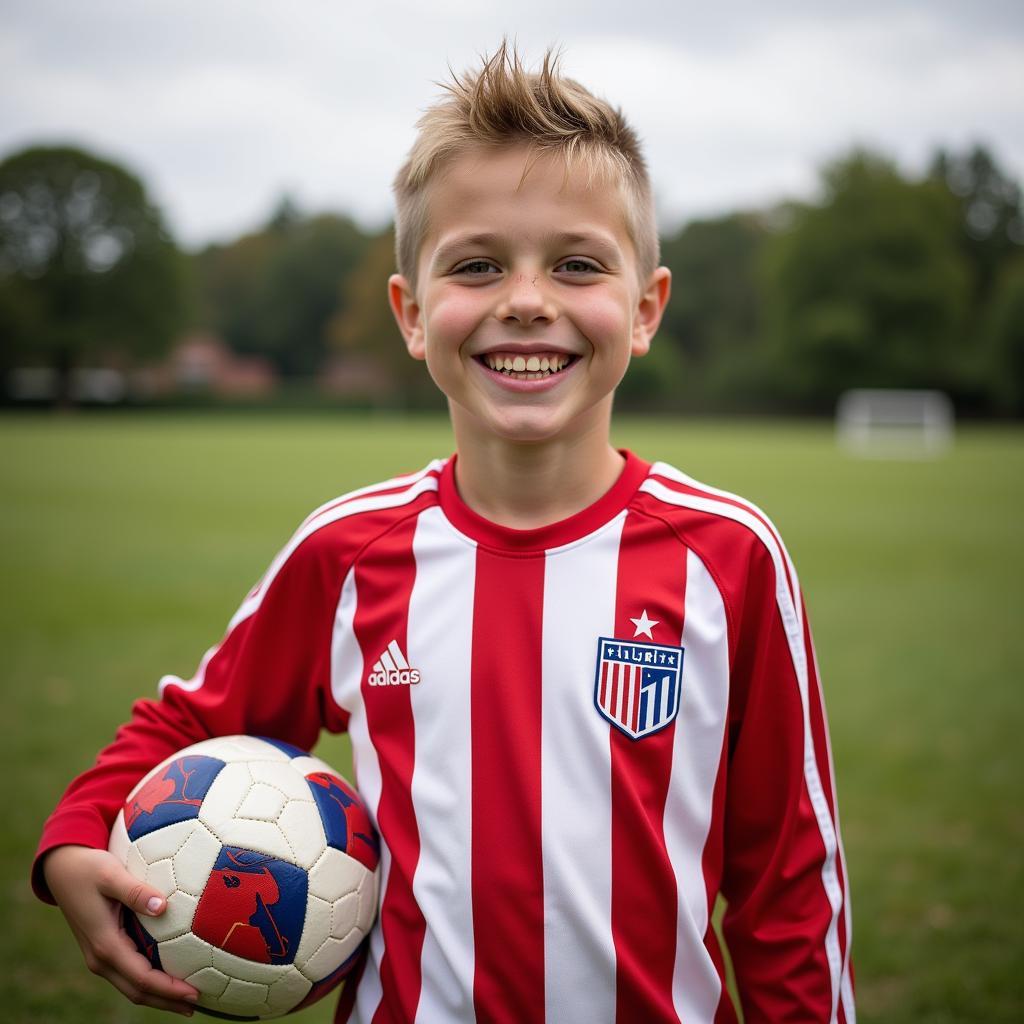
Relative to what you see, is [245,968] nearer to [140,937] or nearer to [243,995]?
[243,995]

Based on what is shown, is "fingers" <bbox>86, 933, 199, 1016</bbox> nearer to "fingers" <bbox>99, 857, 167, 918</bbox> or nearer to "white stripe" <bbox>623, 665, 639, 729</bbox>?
"fingers" <bbox>99, 857, 167, 918</bbox>

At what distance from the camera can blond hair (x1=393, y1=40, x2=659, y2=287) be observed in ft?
5.66

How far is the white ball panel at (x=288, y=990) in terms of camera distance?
1.69 meters

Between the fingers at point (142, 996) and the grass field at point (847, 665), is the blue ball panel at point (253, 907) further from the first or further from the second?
the grass field at point (847, 665)

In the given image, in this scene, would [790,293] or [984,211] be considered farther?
[984,211]

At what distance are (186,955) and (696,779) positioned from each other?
881 mm

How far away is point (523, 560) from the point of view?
179 centimetres

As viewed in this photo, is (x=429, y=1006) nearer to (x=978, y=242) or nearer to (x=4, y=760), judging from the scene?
(x=4, y=760)

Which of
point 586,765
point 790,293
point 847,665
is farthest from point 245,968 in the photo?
point 790,293

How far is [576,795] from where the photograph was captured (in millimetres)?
1666

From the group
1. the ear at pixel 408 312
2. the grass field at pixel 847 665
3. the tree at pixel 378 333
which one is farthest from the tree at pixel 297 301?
the ear at pixel 408 312

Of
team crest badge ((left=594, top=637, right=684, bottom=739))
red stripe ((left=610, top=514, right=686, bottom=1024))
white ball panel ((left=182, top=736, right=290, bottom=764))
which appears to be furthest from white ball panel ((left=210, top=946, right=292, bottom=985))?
team crest badge ((left=594, top=637, right=684, bottom=739))

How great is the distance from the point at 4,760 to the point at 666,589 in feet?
13.4

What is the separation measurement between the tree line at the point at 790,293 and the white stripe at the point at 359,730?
5265cm
